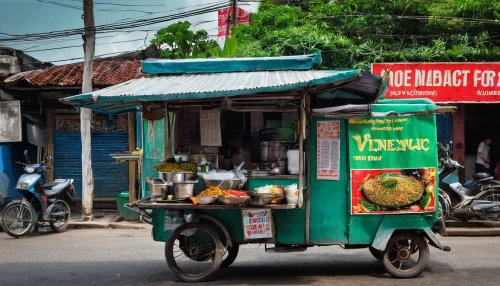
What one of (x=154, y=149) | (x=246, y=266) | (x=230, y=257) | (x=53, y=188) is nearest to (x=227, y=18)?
(x=154, y=149)

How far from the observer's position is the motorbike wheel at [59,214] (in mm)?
12117

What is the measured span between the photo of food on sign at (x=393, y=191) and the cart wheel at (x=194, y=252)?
1750mm

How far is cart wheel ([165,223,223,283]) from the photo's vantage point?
695cm

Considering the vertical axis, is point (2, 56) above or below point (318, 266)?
above

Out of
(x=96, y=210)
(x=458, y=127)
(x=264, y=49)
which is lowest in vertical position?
(x=96, y=210)

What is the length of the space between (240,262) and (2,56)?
1214 cm

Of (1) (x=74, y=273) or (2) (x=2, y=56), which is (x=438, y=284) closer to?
(1) (x=74, y=273)

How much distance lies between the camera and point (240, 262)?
27.9 ft

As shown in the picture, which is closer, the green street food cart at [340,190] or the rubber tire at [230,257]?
the green street food cart at [340,190]

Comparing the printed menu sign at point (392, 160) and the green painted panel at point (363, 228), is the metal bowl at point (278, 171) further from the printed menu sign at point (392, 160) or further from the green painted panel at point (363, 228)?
the green painted panel at point (363, 228)

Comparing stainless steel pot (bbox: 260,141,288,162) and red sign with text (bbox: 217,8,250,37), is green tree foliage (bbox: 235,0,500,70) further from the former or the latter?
stainless steel pot (bbox: 260,141,288,162)

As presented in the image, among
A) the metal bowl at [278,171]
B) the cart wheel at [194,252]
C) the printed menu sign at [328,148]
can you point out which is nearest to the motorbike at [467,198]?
the printed menu sign at [328,148]

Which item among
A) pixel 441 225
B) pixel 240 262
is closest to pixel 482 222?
pixel 441 225

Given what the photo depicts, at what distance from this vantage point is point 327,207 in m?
7.09
